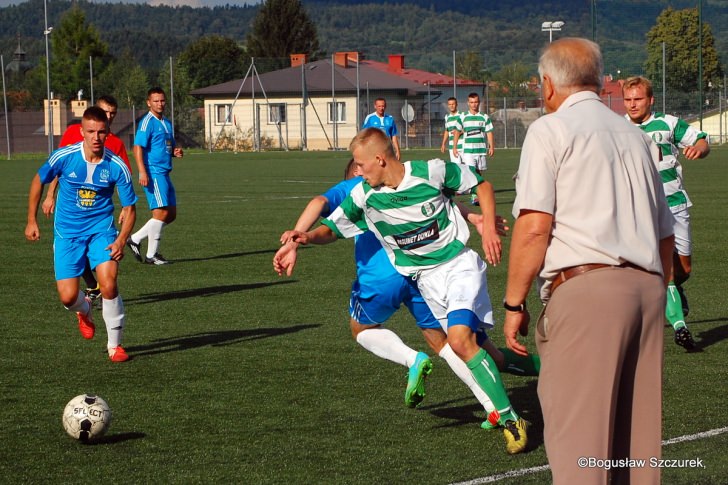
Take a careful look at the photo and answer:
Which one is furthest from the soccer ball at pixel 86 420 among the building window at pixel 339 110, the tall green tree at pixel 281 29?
the tall green tree at pixel 281 29

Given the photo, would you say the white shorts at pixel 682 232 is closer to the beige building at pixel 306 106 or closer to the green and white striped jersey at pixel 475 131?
the green and white striped jersey at pixel 475 131

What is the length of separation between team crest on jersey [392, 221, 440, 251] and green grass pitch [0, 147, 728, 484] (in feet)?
3.24

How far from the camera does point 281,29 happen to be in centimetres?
9438

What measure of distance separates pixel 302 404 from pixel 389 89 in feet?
199

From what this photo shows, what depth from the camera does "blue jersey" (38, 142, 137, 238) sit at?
8.47 metres

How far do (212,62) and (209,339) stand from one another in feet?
293

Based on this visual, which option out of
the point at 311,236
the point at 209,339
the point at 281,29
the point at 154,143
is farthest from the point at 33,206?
the point at 281,29

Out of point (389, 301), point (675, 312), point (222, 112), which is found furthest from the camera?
point (222, 112)

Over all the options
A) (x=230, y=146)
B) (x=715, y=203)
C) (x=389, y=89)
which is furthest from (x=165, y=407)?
(x=389, y=89)

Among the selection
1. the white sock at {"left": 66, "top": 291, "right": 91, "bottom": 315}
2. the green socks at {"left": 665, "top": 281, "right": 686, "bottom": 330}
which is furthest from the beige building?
the green socks at {"left": 665, "top": 281, "right": 686, "bottom": 330}

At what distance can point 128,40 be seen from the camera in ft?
652

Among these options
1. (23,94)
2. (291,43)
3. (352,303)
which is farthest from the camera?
(23,94)

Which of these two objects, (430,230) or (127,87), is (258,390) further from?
(127,87)

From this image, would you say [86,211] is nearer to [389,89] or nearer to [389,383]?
[389,383]
